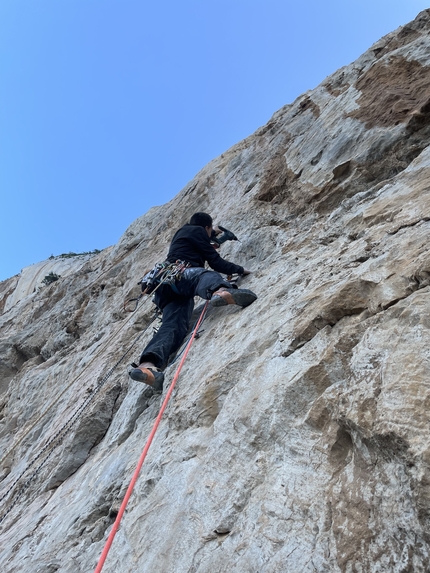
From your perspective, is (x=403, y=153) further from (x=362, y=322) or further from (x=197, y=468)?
(x=197, y=468)

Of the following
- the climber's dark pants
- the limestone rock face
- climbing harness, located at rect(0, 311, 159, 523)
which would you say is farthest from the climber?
climbing harness, located at rect(0, 311, 159, 523)

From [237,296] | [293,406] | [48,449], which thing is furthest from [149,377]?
[48,449]

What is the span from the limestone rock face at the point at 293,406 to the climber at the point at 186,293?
8.8 inches

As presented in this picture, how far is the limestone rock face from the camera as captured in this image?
5.90 ft

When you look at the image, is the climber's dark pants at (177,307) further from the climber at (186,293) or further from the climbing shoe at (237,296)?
the climbing shoe at (237,296)

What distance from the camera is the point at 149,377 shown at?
13.0 feet

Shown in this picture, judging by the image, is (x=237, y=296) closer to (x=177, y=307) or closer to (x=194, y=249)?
(x=177, y=307)

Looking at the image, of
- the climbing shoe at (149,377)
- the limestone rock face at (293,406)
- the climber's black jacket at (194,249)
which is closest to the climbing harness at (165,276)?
the climber's black jacket at (194,249)

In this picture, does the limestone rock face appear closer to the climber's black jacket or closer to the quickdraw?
the climber's black jacket

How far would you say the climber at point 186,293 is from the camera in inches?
163

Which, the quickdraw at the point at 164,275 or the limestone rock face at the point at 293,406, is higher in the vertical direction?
the quickdraw at the point at 164,275

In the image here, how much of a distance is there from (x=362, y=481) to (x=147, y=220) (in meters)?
12.2

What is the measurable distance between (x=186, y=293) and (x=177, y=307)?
0.80 ft

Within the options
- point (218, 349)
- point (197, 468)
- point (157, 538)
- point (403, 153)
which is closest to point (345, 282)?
Answer: point (218, 349)
